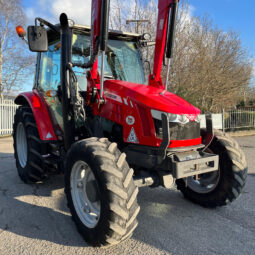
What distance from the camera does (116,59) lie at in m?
3.56

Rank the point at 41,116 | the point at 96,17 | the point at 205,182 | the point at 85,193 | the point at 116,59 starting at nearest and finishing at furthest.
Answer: the point at 85,193
the point at 96,17
the point at 205,182
the point at 116,59
the point at 41,116

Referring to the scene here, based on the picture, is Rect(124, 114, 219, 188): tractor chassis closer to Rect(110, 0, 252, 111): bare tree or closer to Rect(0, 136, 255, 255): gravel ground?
Rect(0, 136, 255, 255): gravel ground

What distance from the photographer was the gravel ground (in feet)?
7.54

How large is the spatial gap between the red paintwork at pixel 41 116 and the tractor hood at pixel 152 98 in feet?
4.02

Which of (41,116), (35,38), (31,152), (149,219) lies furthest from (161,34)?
(31,152)

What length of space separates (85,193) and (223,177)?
1.72 m

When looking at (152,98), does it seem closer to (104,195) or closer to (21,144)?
(104,195)

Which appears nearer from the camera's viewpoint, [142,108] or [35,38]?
[142,108]

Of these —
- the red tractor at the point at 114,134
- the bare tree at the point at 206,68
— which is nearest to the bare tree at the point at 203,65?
the bare tree at the point at 206,68

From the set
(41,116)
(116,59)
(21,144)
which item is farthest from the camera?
(21,144)

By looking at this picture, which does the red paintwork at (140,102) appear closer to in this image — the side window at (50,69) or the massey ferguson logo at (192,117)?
the massey ferguson logo at (192,117)

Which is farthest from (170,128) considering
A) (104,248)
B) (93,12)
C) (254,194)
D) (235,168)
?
(254,194)

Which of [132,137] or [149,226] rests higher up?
[132,137]

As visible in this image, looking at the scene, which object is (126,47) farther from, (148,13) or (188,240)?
(148,13)
